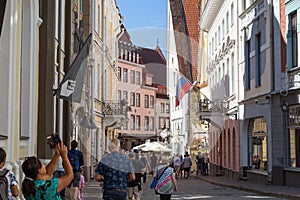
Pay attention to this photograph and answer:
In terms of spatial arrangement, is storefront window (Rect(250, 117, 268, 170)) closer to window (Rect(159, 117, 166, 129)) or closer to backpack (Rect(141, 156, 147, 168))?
backpack (Rect(141, 156, 147, 168))

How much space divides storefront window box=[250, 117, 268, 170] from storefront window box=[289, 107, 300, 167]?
2779 mm

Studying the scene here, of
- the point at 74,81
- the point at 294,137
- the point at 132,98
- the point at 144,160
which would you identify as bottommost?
the point at 144,160

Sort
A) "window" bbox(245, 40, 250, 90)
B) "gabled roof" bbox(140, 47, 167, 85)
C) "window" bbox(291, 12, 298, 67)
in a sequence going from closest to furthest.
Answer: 1. "gabled roof" bbox(140, 47, 167, 85)
2. "window" bbox(291, 12, 298, 67)
3. "window" bbox(245, 40, 250, 90)

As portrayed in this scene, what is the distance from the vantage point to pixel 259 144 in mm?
28609

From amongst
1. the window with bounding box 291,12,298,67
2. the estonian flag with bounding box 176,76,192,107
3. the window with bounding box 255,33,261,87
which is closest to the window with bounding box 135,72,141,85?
the estonian flag with bounding box 176,76,192,107

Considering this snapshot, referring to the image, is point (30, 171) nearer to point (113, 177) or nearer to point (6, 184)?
point (6, 184)

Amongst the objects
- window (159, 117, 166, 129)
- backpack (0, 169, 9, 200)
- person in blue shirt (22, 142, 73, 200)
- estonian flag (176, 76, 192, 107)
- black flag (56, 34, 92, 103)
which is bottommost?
backpack (0, 169, 9, 200)

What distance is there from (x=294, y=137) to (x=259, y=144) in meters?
4.68

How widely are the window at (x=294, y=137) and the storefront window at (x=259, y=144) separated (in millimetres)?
2756

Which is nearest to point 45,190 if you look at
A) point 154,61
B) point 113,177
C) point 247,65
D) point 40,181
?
point 40,181

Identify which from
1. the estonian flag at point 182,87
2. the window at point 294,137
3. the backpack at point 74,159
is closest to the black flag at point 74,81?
the backpack at point 74,159

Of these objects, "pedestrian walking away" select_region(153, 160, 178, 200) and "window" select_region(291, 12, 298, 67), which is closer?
"pedestrian walking away" select_region(153, 160, 178, 200)

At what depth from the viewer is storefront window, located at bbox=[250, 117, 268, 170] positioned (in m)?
27.5

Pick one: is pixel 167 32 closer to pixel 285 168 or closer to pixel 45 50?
pixel 45 50
